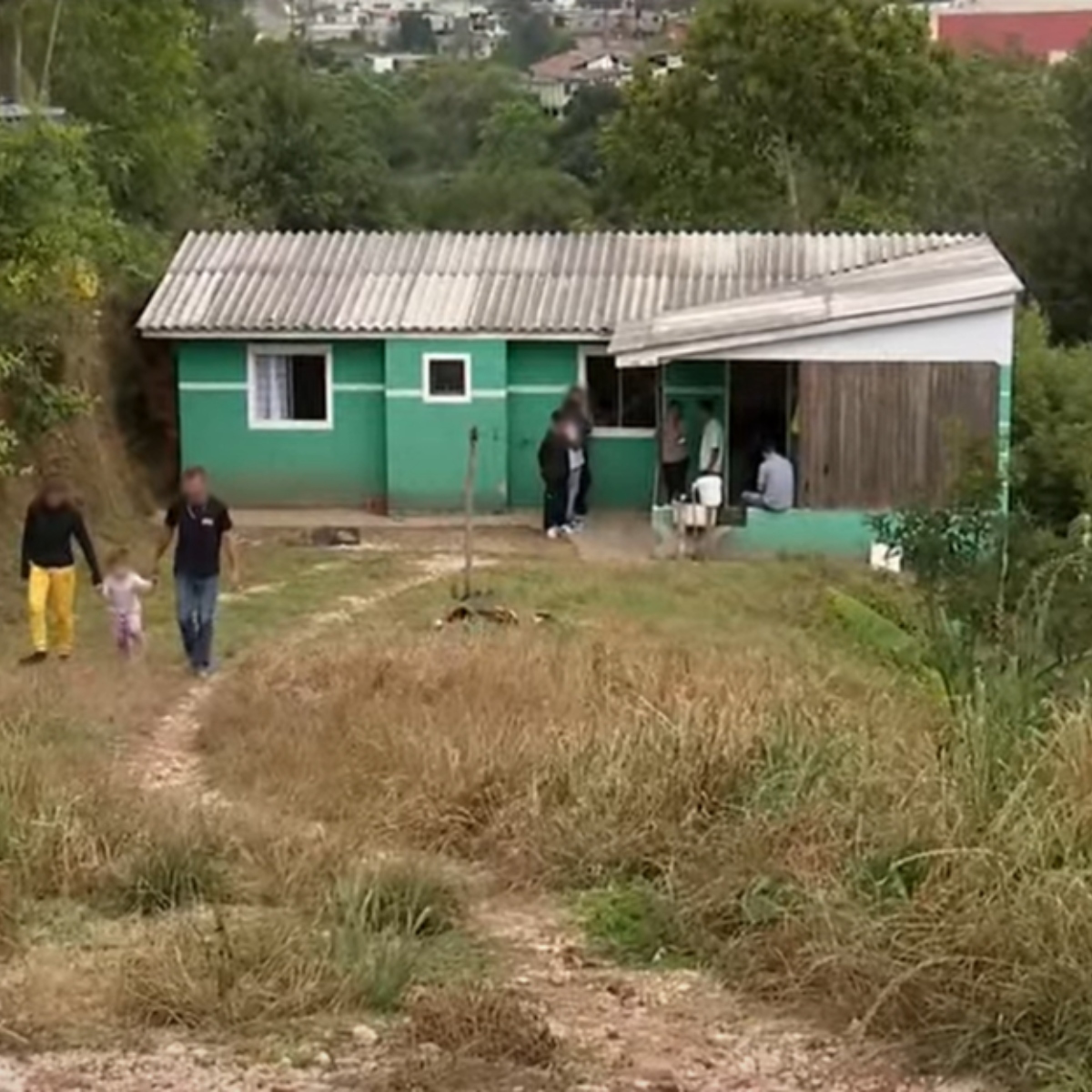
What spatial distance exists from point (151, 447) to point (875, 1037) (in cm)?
1905

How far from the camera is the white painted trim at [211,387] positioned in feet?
79.5

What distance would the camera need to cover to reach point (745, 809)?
9.07 meters

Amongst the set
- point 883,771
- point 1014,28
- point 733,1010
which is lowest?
point 733,1010

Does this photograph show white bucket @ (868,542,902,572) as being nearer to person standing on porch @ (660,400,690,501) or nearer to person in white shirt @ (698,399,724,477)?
person in white shirt @ (698,399,724,477)

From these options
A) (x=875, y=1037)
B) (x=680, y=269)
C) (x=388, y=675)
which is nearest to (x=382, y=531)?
(x=680, y=269)

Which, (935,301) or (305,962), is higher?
(935,301)

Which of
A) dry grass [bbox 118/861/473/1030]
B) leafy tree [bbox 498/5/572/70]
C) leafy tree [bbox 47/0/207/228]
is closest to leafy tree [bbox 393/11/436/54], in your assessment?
leafy tree [bbox 498/5/572/70]

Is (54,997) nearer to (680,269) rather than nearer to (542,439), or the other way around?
(542,439)

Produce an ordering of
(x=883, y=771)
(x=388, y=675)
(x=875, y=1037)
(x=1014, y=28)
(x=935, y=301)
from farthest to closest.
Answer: (x=1014, y=28) < (x=935, y=301) < (x=388, y=675) < (x=883, y=771) < (x=875, y=1037)

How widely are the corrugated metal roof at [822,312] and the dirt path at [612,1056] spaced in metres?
14.7

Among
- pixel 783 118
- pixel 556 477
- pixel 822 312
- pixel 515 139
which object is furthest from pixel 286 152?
pixel 822 312

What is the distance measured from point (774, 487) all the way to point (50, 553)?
9.45 metres

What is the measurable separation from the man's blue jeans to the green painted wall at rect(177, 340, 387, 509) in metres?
9.23

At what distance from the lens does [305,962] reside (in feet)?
25.1
